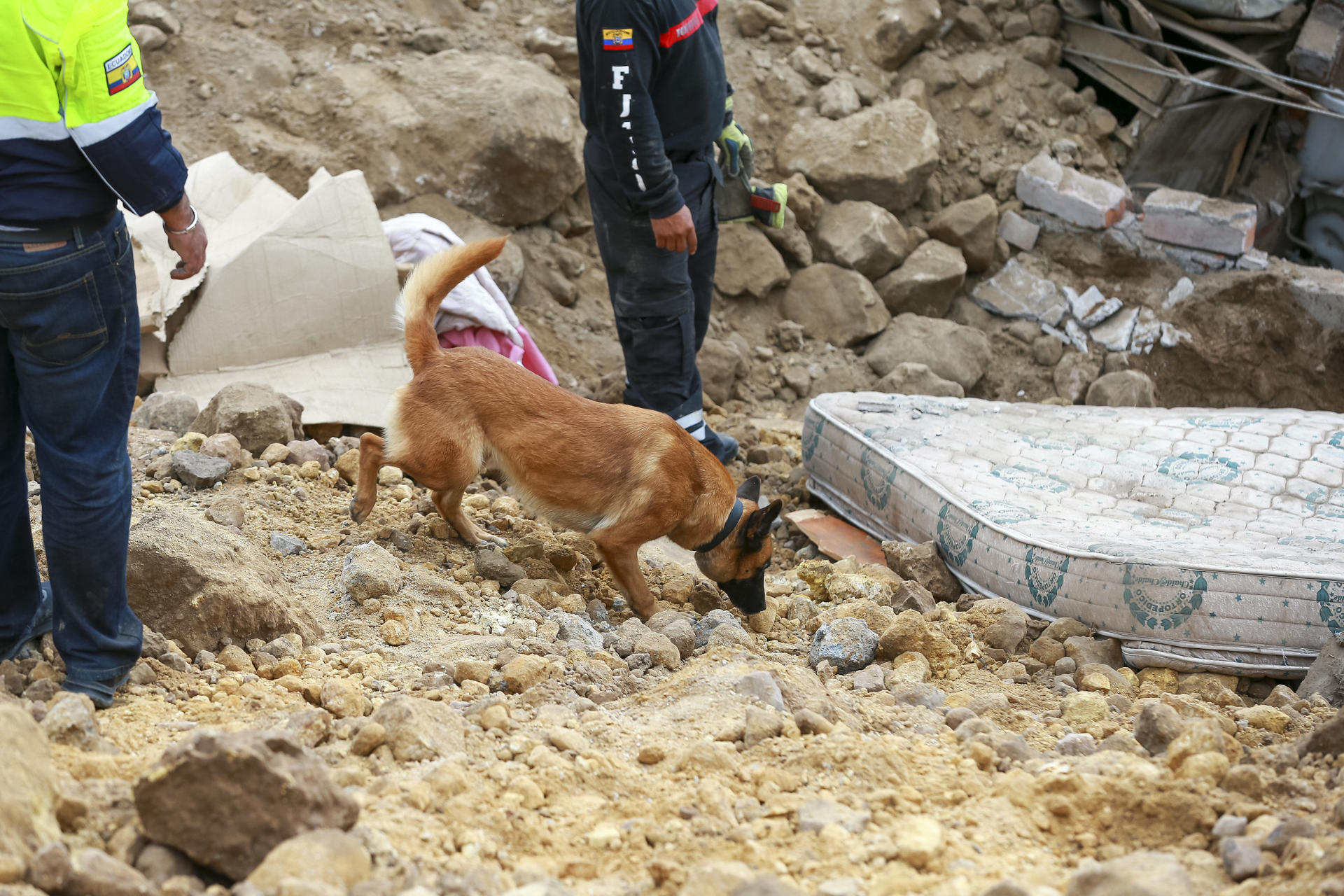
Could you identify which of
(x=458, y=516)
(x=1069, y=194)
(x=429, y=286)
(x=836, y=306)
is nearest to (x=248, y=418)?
(x=458, y=516)

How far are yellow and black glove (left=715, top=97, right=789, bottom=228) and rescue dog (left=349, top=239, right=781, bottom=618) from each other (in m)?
2.10

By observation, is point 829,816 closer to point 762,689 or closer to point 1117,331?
point 762,689

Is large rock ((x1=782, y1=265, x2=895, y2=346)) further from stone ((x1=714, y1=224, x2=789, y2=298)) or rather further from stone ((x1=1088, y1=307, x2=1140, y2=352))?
stone ((x1=1088, y1=307, x2=1140, y2=352))

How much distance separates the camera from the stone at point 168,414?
17.4 feet

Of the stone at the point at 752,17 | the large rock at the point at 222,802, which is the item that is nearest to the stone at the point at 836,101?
the stone at the point at 752,17

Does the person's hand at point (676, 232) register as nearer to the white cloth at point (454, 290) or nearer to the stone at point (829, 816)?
the white cloth at point (454, 290)

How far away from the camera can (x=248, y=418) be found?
506 centimetres

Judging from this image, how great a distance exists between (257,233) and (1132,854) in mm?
5259

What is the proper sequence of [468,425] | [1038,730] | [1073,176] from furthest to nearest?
[1073,176], [468,425], [1038,730]

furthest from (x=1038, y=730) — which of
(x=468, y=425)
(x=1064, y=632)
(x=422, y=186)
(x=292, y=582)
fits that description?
(x=422, y=186)

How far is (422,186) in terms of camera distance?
7.41m

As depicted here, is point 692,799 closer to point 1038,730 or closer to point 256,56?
point 1038,730

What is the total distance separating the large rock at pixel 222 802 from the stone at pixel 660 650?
5.71 feet

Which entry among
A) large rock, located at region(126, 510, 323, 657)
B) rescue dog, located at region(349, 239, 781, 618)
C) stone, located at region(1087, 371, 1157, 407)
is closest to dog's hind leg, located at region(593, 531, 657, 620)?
rescue dog, located at region(349, 239, 781, 618)
